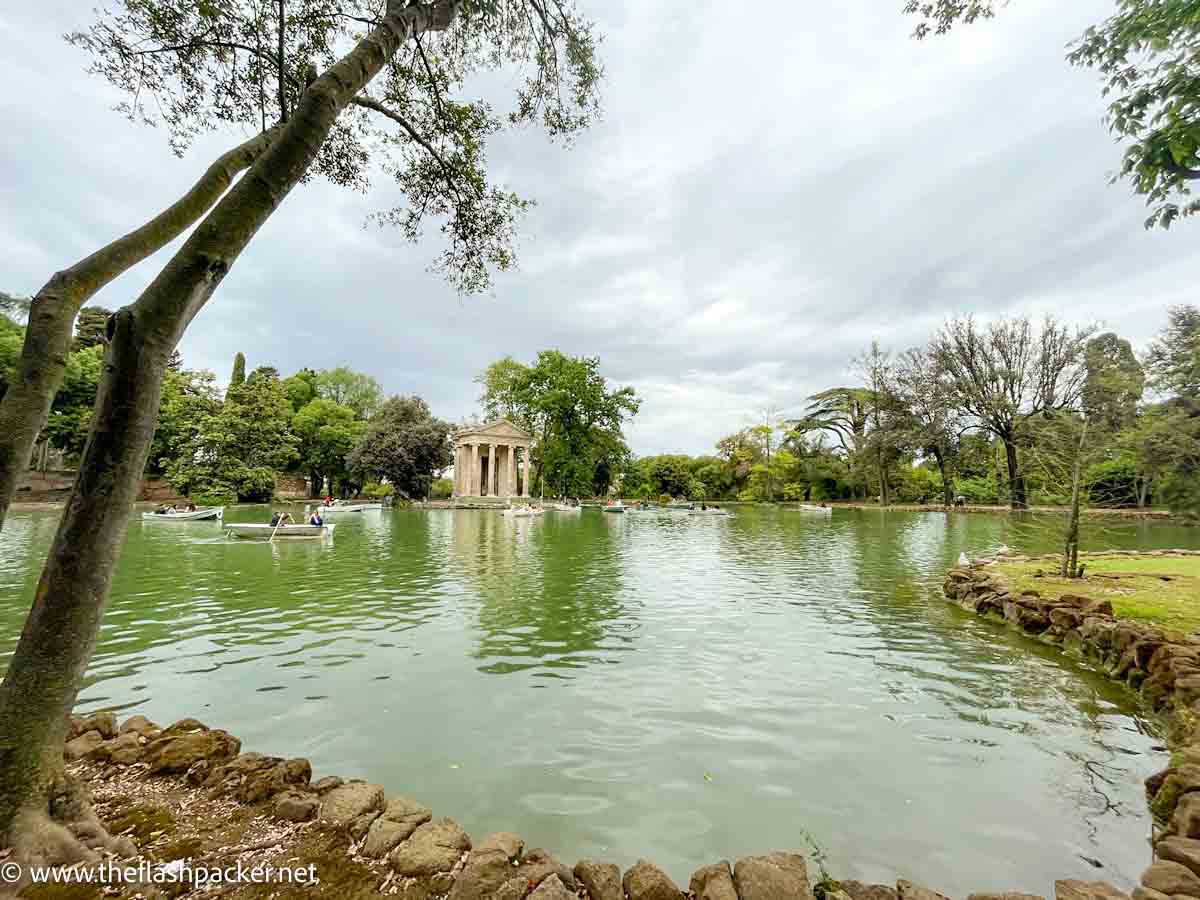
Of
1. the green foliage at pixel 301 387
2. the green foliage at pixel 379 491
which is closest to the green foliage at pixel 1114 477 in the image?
the green foliage at pixel 379 491

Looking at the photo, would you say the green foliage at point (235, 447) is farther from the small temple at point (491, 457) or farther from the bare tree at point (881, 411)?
the bare tree at point (881, 411)

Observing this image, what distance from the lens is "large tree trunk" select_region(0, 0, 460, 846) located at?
2.30 metres

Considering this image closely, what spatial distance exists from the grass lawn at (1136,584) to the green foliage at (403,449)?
45.5 meters

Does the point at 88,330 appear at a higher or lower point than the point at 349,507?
higher

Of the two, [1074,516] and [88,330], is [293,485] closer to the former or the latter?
[88,330]

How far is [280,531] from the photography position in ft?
63.6

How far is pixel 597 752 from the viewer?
428 cm

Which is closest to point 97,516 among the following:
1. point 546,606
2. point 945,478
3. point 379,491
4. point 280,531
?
point 546,606

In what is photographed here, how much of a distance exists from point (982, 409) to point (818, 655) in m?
47.0

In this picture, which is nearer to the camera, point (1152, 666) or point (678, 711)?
point (678, 711)

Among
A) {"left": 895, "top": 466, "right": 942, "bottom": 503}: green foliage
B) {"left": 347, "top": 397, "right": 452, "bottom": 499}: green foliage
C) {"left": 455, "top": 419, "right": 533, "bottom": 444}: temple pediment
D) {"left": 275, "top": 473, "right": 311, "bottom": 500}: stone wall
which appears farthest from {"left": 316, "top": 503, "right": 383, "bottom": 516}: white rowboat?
{"left": 895, "top": 466, "right": 942, "bottom": 503}: green foliage

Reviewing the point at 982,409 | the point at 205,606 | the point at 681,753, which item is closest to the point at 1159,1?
the point at 681,753

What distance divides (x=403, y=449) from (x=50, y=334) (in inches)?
1897

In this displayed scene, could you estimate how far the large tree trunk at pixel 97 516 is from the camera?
230 cm
